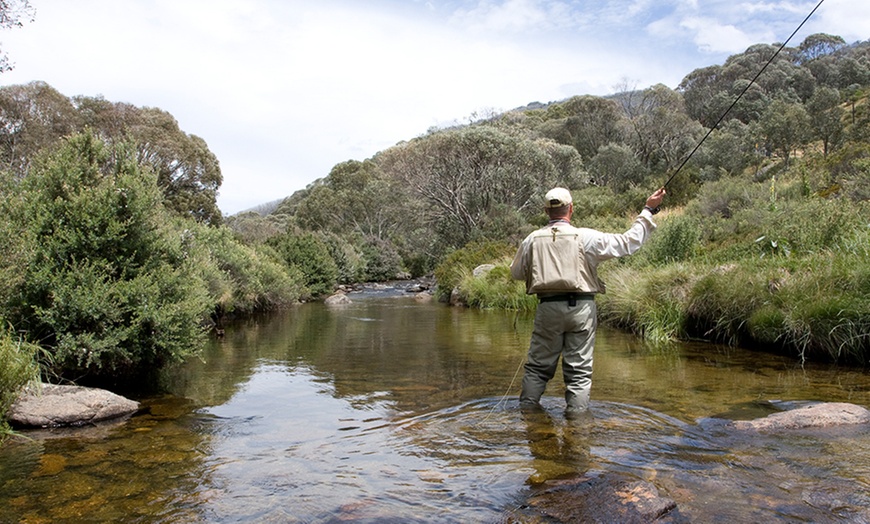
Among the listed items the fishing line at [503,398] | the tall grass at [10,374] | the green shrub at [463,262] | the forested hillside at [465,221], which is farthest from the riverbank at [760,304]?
the green shrub at [463,262]

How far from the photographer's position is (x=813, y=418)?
4.87m

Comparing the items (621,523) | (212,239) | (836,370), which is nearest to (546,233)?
(621,523)

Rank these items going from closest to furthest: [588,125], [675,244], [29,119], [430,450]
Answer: [430,450]
[675,244]
[29,119]
[588,125]

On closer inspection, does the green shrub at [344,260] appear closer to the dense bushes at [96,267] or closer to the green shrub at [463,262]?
the green shrub at [463,262]

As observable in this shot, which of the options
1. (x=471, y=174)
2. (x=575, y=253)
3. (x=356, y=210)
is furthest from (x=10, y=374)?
(x=356, y=210)

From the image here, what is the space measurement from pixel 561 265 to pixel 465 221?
31685 millimetres

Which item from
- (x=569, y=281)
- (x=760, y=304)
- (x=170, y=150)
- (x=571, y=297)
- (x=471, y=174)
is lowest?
(x=760, y=304)

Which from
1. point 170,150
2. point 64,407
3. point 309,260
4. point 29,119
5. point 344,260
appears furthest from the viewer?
point 344,260

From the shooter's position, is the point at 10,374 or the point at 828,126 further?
the point at 828,126

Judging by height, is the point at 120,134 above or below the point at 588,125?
below

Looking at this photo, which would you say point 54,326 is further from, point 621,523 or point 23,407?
point 621,523

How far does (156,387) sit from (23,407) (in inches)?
75.8

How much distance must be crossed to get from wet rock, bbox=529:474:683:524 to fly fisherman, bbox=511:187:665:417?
1.99 metres

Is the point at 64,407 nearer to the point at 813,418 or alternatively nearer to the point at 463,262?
the point at 813,418
